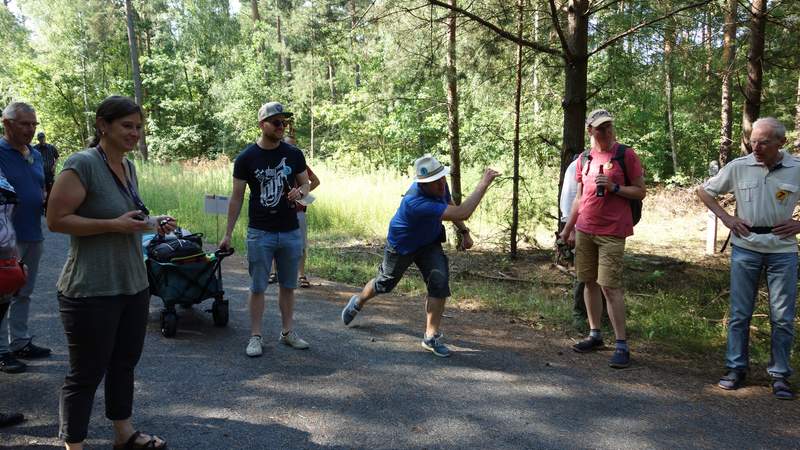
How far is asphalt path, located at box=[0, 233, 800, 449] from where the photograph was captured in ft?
11.1

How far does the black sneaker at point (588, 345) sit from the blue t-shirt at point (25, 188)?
463cm

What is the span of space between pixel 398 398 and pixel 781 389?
277cm

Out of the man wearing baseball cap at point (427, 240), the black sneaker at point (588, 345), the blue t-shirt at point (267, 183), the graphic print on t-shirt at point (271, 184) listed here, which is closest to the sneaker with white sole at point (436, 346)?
the man wearing baseball cap at point (427, 240)

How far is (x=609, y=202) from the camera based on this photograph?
4.70 metres

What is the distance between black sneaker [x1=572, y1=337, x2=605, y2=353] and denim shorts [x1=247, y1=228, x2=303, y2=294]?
8.55ft

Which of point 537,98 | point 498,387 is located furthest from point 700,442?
point 537,98

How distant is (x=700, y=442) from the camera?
11.1 ft

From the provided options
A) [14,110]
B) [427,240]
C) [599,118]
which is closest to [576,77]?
[599,118]

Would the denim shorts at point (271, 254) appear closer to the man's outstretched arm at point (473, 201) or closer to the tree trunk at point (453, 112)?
the man's outstretched arm at point (473, 201)

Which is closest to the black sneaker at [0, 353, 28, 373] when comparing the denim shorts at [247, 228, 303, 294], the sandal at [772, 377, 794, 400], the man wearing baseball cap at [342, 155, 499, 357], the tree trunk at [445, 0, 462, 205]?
the denim shorts at [247, 228, 303, 294]

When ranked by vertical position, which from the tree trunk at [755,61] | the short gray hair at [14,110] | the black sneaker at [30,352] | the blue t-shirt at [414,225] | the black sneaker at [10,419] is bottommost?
the black sneaker at [10,419]

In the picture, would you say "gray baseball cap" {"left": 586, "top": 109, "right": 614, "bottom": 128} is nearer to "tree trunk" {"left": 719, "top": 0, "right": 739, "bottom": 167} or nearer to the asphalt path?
the asphalt path

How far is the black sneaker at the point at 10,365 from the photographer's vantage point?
4172mm

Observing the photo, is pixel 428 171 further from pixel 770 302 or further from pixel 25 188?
pixel 25 188
